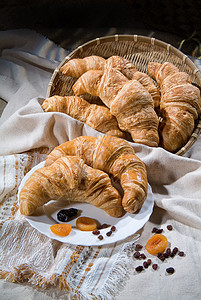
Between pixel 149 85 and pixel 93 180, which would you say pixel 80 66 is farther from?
pixel 93 180

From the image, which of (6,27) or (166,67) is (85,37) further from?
(166,67)

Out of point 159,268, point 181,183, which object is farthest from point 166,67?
point 159,268

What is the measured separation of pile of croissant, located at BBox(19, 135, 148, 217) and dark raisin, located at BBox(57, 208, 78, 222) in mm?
69

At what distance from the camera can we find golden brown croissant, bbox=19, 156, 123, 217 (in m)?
1.83

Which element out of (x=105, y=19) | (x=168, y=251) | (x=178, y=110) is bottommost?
(x=168, y=251)

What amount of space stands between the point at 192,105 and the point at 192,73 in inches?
15.5

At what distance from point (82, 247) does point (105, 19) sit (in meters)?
2.67

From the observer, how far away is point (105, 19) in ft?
12.0

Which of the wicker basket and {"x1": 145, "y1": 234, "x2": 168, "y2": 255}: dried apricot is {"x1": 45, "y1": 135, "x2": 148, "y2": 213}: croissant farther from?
the wicker basket

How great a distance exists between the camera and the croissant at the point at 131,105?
2211mm

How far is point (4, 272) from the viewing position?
67.3 inches

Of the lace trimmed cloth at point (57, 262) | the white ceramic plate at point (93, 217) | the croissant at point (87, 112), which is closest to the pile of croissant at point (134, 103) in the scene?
the croissant at point (87, 112)

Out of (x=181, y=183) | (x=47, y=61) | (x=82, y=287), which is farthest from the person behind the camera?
(x=47, y=61)

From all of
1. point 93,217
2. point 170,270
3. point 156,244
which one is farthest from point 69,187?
point 170,270
